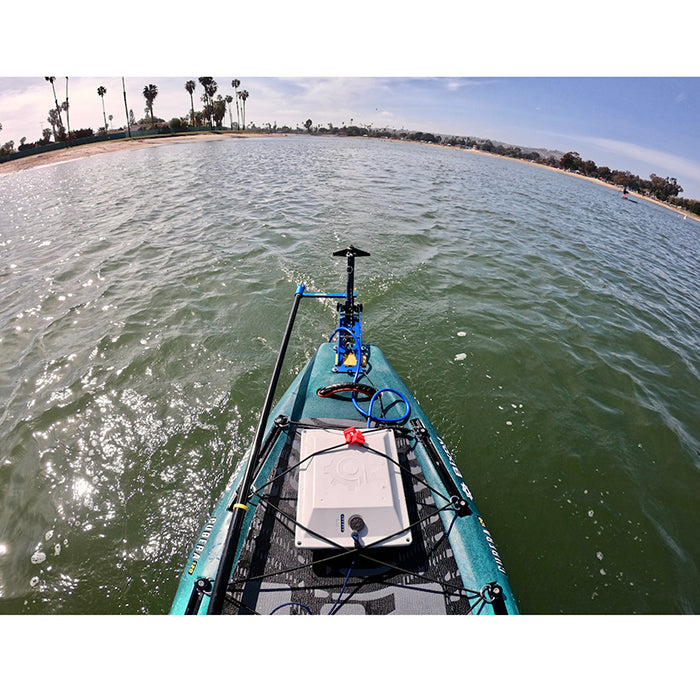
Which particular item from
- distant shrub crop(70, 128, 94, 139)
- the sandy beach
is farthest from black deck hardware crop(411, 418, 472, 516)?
distant shrub crop(70, 128, 94, 139)

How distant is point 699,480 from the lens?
5.44 metres

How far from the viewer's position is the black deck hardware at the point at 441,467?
3539mm

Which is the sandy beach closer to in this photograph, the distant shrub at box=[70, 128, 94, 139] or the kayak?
the distant shrub at box=[70, 128, 94, 139]

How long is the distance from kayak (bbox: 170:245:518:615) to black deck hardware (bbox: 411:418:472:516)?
13mm

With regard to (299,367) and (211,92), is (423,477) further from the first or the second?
(211,92)

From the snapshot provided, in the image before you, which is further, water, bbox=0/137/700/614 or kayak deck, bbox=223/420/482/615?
water, bbox=0/137/700/614

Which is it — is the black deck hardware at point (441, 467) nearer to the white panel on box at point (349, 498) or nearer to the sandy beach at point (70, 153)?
the white panel on box at point (349, 498)

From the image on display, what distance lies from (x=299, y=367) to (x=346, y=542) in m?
4.39

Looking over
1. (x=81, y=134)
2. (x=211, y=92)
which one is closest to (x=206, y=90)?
(x=211, y=92)

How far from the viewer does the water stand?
4.25 meters

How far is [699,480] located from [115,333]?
1194 centimetres

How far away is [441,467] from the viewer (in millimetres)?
3996

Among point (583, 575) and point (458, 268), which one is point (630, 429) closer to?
point (583, 575)

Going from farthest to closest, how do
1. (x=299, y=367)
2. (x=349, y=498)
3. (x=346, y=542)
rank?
(x=299, y=367) < (x=349, y=498) < (x=346, y=542)
